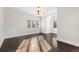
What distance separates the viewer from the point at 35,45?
66.3 inches

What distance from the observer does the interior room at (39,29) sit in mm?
1643

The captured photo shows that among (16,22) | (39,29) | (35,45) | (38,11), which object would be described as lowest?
(35,45)

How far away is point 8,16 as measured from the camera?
1.65 meters

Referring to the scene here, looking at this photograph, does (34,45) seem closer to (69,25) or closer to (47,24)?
(47,24)

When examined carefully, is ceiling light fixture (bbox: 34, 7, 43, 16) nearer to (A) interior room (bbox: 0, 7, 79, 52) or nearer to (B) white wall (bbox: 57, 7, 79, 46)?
(A) interior room (bbox: 0, 7, 79, 52)

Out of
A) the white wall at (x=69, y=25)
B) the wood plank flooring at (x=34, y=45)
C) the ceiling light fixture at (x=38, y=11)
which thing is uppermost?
the ceiling light fixture at (x=38, y=11)

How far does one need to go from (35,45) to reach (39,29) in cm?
30

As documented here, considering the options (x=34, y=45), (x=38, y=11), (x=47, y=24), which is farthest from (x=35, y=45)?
(x=38, y=11)

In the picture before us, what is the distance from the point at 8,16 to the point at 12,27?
8.0 inches

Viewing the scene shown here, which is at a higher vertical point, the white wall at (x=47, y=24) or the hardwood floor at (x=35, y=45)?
the white wall at (x=47, y=24)

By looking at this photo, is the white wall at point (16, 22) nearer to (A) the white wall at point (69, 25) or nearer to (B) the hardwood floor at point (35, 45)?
(B) the hardwood floor at point (35, 45)

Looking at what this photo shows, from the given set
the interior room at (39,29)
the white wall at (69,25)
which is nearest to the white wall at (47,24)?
the interior room at (39,29)

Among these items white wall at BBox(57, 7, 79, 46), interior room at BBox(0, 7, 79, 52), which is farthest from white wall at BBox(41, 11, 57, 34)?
white wall at BBox(57, 7, 79, 46)
